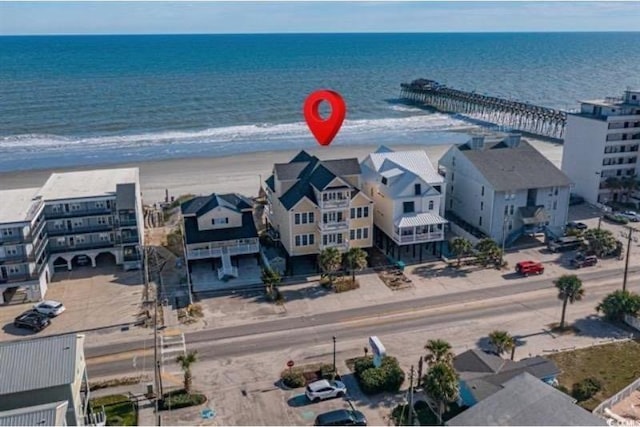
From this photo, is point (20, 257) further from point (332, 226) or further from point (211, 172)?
point (211, 172)

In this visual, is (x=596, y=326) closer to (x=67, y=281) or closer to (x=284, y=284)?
(x=284, y=284)

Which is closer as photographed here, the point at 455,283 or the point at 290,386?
the point at 290,386

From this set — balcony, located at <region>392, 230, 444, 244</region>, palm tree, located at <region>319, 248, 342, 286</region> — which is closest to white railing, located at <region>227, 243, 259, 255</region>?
palm tree, located at <region>319, 248, 342, 286</region>


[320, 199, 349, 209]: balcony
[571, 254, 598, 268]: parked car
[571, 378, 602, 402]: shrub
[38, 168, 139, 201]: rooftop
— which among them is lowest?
[571, 378, 602, 402]: shrub

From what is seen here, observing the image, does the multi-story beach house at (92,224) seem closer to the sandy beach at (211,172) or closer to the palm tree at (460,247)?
the sandy beach at (211,172)

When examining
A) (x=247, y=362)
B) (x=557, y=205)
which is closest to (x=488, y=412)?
(x=247, y=362)

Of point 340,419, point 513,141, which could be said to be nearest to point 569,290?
point 340,419

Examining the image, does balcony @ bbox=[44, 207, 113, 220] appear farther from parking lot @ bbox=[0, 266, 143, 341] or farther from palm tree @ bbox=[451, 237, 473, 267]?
palm tree @ bbox=[451, 237, 473, 267]
